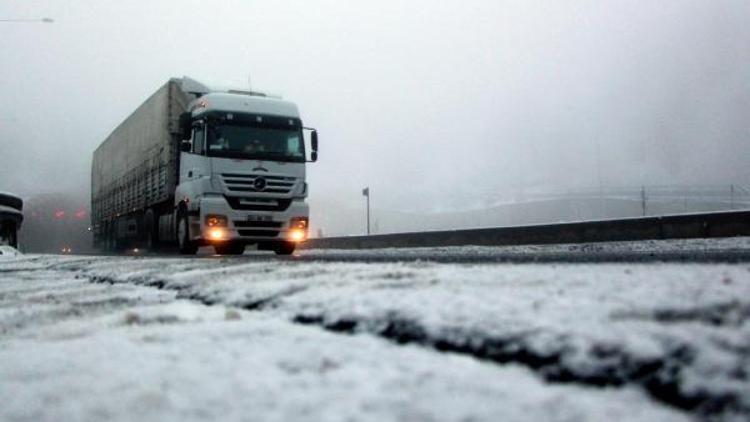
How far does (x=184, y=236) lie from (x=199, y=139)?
2.24m

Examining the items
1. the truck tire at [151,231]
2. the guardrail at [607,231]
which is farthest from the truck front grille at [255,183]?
the guardrail at [607,231]

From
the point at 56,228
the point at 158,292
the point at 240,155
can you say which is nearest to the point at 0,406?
the point at 158,292

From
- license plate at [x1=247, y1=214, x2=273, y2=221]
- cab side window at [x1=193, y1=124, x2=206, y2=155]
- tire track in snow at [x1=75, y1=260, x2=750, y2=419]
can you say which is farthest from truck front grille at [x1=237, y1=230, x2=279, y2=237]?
tire track in snow at [x1=75, y1=260, x2=750, y2=419]

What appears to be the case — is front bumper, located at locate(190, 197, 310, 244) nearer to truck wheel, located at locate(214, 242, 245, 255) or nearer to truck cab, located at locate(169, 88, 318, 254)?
truck cab, located at locate(169, 88, 318, 254)

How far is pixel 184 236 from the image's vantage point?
13.8 metres

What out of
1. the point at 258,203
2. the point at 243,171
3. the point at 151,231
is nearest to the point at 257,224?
the point at 258,203

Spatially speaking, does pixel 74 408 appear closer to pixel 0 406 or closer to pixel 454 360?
pixel 0 406

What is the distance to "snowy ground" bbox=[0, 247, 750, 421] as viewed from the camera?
116 centimetres

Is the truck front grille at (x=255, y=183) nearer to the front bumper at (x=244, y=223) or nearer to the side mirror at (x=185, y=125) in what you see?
the front bumper at (x=244, y=223)

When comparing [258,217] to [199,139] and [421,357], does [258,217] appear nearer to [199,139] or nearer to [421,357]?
[199,139]

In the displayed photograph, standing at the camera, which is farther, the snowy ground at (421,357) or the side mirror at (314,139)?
the side mirror at (314,139)

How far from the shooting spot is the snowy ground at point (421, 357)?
3.81 ft

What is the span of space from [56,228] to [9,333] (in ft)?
135

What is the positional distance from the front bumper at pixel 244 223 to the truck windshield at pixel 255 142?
1011 millimetres
